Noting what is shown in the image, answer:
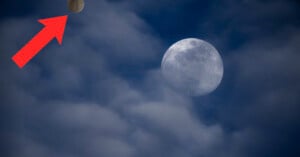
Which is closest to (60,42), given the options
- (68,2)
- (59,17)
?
(59,17)

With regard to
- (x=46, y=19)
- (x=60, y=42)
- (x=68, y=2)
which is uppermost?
(x=46, y=19)

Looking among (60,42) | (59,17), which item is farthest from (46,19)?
(60,42)

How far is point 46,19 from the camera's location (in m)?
15.9

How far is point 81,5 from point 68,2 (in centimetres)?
48

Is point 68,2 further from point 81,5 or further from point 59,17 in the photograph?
point 59,17

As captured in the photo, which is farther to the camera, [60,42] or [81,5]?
[60,42]

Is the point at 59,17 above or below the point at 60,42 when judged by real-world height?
above

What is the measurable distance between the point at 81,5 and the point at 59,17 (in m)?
5.45

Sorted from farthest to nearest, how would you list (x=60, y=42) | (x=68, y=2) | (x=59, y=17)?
(x=59, y=17) → (x=60, y=42) → (x=68, y=2)

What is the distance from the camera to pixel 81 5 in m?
10.9

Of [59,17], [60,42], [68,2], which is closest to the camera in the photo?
[68,2]

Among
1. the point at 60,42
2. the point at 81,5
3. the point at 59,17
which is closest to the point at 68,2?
the point at 81,5

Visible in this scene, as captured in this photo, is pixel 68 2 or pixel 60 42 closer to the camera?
pixel 68 2

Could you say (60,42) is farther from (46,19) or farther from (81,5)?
(81,5)
